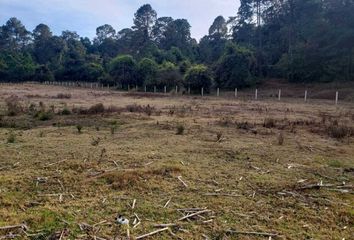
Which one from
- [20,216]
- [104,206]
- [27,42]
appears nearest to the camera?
[20,216]

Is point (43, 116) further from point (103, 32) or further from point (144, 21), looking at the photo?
point (103, 32)

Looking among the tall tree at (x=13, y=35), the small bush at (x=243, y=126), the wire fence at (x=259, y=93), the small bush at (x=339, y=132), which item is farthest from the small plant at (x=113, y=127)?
the tall tree at (x=13, y=35)

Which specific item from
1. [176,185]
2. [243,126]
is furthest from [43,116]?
[176,185]

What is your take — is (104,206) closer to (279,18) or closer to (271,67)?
(271,67)

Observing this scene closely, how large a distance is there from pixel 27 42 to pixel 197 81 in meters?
72.3

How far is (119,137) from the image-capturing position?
33.1 ft

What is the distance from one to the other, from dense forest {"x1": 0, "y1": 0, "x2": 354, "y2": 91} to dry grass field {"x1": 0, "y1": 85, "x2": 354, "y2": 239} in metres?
28.7

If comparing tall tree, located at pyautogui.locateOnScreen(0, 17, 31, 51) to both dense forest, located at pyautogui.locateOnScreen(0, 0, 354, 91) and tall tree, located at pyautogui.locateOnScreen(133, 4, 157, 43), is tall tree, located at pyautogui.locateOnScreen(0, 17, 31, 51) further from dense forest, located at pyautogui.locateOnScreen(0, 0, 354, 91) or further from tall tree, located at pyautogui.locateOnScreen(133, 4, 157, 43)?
tall tree, located at pyautogui.locateOnScreen(133, 4, 157, 43)

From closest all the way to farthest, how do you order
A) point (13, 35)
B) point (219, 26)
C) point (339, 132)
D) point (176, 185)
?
point (176, 185), point (339, 132), point (219, 26), point (13, 35)

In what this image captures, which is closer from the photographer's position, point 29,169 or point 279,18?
point 29,169

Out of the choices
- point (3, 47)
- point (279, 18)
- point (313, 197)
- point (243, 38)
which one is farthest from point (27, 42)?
point (313, 197)

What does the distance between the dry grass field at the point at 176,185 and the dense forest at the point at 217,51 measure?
28.7 metres

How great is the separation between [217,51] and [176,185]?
58.5m

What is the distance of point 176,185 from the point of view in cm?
590
